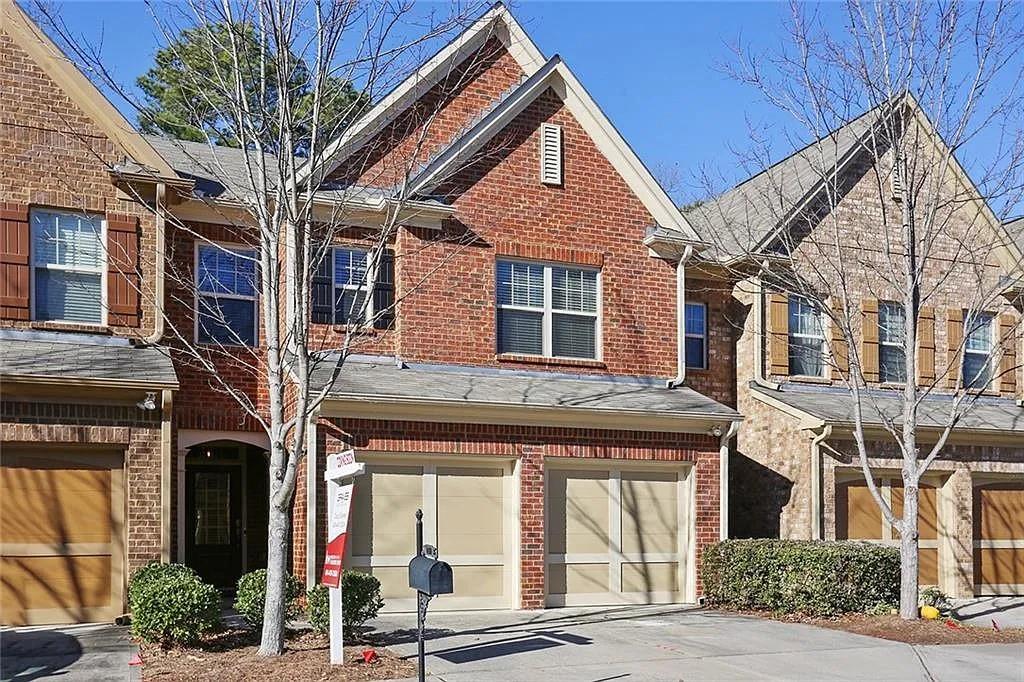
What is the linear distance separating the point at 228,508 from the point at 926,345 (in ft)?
45.0

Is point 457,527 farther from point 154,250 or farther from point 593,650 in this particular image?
point 154,250

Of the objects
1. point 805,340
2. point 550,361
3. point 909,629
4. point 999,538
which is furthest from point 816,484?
point 550,361

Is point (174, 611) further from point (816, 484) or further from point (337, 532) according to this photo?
point (816, 484)

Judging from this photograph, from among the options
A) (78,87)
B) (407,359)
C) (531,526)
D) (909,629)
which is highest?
(78,87)

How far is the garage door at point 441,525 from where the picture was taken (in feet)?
53.1

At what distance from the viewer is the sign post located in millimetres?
11906

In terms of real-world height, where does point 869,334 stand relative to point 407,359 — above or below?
above

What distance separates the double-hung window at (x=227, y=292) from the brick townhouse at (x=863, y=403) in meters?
8.10

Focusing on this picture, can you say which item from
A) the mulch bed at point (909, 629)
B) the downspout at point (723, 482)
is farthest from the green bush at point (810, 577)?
the downspout at point (723, 482)

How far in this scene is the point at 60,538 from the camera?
14781 millimetres

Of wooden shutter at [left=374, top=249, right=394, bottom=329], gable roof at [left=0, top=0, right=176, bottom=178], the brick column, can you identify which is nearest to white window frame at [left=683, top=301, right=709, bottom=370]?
the brick column

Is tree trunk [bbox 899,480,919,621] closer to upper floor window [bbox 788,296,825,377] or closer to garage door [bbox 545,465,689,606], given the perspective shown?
garage door [bbox 545,465,689,606]

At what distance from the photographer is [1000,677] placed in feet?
41.7

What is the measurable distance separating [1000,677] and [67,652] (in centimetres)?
1040
